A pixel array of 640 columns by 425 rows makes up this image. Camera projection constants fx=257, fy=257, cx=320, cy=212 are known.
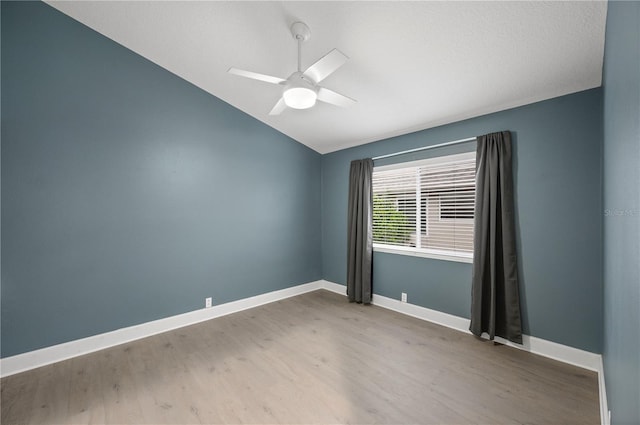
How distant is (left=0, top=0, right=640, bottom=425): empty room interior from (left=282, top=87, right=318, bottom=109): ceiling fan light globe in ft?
0.20

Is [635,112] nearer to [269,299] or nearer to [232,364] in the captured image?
[232,364]

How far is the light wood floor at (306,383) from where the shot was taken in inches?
69.7

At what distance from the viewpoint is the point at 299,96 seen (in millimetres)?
1969

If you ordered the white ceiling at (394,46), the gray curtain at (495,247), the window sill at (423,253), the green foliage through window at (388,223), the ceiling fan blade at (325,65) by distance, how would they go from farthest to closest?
the green foliage through window at (388,223), the window sill at (423,253), the gray curtain at (495,247), the white ceiling at (394,46), the ceiling fan blade at (325,65)

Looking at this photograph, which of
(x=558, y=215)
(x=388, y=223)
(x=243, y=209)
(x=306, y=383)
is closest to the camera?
(x=306, y=383)

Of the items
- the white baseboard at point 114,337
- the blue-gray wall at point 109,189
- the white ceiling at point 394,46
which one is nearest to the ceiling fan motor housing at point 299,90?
the white ceiling at point 394,46

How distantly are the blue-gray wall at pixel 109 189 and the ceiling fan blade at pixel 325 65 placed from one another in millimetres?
2070

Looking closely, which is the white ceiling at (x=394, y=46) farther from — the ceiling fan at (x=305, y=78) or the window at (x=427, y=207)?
the window at (x=427, y=207)

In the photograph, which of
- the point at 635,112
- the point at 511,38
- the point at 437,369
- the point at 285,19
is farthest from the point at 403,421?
the point at 285,19

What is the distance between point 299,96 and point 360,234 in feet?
8.08

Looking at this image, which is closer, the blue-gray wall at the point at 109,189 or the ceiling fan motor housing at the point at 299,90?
the ceiling fan motor housing at the point at 299,90

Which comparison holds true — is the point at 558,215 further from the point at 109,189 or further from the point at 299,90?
the point at 109,189

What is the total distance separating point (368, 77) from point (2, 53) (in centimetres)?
324

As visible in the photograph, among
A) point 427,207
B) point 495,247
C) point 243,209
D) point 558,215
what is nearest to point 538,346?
point 495,247
